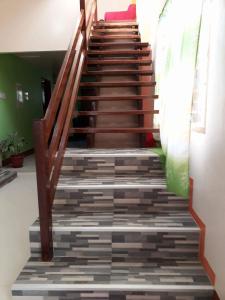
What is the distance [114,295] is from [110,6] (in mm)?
6133

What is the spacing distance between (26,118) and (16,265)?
18.6 feet

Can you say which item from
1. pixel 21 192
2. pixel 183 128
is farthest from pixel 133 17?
pixel 183 128

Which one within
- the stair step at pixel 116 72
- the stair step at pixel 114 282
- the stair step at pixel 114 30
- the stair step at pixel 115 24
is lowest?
the stair step at pixel 114 282

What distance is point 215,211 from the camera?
4.86 feet

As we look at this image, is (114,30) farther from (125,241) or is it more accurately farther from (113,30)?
(125,241)

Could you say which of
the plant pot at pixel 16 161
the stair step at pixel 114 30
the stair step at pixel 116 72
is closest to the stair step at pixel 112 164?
the stair step at pixel 116 72

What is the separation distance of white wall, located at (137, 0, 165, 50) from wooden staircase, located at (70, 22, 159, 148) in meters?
0.18

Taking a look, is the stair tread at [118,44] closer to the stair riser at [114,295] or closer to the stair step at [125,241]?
the stair step at [125,241]

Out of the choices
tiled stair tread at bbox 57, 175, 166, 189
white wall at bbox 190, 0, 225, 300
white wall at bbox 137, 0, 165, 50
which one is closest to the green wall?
white wall at bbox 137, 0, 165, 50

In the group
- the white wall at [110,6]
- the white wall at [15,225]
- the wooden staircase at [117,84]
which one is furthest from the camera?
the white wall at [110,6]

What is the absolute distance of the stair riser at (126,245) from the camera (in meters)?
1.78

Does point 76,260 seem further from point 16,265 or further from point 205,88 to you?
point 205,88

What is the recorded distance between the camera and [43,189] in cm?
168

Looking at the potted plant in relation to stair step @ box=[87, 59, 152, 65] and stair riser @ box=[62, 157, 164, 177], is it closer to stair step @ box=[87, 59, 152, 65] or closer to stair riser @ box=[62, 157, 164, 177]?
stair step @ box=[87, 59, 152, 65]
